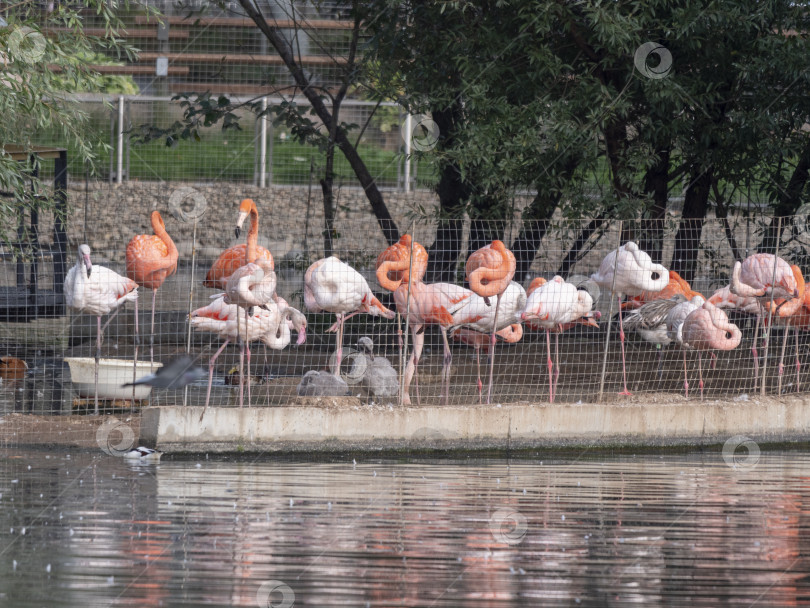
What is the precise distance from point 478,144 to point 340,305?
3.04m

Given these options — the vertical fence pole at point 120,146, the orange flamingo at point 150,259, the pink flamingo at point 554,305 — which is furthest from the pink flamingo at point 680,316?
the vertical fence pole at point 120,146

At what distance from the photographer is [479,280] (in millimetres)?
9758

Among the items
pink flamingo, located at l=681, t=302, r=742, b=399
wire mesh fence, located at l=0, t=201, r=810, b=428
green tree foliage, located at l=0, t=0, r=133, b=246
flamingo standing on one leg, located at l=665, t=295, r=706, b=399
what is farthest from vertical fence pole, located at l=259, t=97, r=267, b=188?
pink flamingo, located at l=681, t=302, r=742, b=399

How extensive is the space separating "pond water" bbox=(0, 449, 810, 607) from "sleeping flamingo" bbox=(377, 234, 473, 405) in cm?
149

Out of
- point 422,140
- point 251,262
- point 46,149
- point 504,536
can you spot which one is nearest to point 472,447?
point 251,262

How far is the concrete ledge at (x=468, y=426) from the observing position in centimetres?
877

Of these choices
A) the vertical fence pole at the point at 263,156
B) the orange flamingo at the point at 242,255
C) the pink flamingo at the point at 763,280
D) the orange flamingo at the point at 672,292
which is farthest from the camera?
the vertical fence pole at the point at 263,156

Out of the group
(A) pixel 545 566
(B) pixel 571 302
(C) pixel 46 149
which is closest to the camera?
(A) pixel 545 566

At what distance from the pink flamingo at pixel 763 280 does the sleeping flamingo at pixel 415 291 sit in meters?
2.48

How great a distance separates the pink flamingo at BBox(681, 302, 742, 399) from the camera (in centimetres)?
1040

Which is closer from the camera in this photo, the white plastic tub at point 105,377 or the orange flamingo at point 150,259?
the white plastic tub at point 105,377

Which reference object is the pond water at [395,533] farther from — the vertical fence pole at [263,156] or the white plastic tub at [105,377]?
the vertical fence pole at [263,156]

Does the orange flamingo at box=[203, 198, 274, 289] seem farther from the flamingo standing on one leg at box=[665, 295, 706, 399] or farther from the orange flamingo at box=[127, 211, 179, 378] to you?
the flamingo standing on one leg at box=[665, 295, 706, 399]

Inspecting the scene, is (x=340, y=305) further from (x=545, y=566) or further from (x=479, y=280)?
(x=545, y=566)
